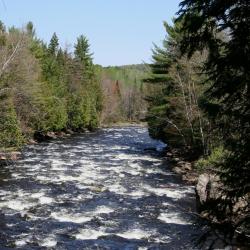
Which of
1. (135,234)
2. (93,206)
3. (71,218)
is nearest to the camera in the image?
(135,234)

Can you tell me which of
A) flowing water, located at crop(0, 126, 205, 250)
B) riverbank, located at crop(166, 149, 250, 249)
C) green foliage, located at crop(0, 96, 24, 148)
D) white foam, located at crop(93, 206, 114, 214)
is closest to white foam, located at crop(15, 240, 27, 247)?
flowing water, located at crop(0, 126, 205, 250)

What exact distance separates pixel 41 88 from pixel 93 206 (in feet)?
121

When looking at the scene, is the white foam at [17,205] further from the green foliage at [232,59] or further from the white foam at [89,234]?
the green foliage at [232,59]

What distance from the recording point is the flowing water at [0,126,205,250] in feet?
56.6

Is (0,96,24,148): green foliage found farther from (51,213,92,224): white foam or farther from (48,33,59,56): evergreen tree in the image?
(48,33,59,56): evergreen tree

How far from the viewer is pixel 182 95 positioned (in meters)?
39.5

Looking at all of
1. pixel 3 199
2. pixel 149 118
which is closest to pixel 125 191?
pixel 3 199

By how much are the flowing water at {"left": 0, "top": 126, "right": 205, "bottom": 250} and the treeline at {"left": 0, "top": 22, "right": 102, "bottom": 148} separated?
23.4ft

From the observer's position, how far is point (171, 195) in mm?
25250

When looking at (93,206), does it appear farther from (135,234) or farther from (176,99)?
(176,99)

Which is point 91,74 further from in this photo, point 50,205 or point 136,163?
point 50,205

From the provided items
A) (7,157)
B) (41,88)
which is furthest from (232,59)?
(41,88)

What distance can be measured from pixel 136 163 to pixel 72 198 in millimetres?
14779

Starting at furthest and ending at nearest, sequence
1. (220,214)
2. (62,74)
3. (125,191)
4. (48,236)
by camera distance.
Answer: (62,74), (125,191), (48,236), (220,214)
